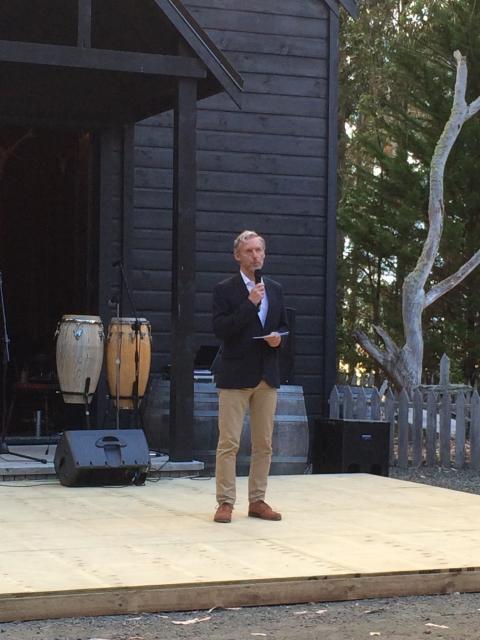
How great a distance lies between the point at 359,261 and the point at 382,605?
44.9ft

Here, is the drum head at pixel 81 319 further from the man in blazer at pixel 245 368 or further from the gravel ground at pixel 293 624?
the gravel ground at pixel 293 624

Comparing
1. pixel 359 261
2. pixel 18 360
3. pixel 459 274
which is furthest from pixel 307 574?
pixel 359 261

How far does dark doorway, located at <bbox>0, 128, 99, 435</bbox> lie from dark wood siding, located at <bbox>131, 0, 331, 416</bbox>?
3.60ft

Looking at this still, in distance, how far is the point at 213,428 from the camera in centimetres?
1056

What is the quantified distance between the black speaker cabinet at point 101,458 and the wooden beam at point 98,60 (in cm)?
275

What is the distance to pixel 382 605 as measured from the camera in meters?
5.80

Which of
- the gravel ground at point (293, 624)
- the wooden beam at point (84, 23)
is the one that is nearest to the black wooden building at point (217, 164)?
the wooden beam at point (84, 23)

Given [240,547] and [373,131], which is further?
[373,131]

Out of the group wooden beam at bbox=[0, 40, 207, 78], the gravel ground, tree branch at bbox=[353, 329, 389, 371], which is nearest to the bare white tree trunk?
tree branch at bbox=[353, 329, 389, 371]

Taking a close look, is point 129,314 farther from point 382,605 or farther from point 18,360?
point 382,605

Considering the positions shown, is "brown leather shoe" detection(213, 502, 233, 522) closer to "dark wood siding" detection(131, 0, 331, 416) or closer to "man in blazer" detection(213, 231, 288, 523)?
"man in blazer" detection(213, 231, 288, 523)

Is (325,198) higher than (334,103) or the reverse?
the reverse

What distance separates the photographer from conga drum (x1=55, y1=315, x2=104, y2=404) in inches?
392

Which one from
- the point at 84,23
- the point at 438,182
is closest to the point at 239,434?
the point at 84,23
